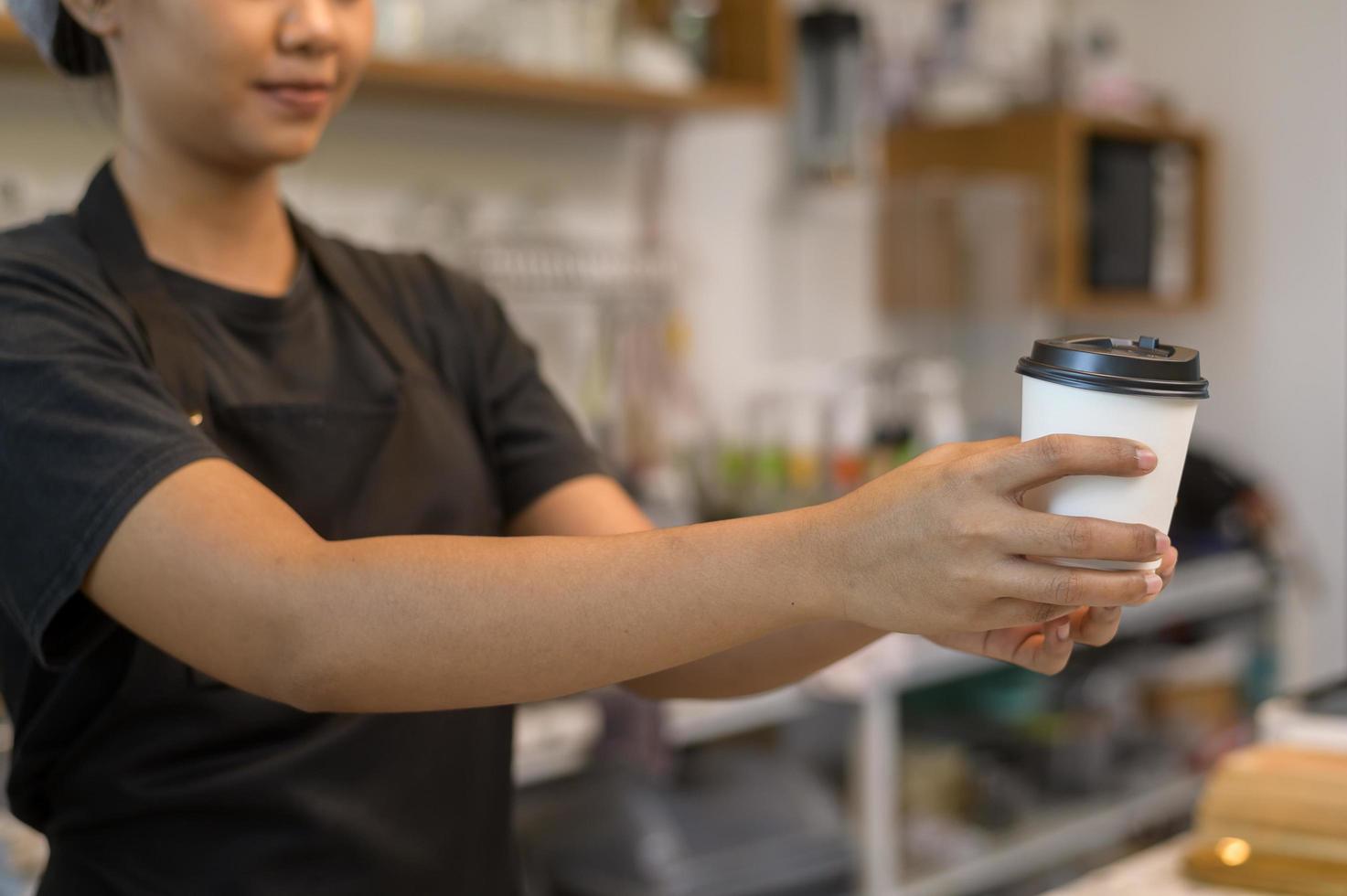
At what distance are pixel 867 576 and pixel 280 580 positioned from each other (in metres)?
0.31

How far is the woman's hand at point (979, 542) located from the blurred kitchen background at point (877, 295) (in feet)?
4.26

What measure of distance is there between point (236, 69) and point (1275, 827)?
104 centimetres

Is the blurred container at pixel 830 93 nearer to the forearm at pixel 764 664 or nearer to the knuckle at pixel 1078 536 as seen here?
the forearm at pixel 764 664

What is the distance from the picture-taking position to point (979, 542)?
0.68m

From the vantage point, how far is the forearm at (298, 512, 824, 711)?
0.76 m

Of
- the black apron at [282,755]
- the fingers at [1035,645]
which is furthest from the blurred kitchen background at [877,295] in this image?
the fingers at [1035,645]

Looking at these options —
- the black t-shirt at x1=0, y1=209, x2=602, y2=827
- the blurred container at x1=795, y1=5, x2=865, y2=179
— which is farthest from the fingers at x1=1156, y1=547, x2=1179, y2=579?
the blurred container at x1=795, y1=5, x2=865, y2=179

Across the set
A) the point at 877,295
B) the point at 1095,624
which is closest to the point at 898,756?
the point at 877,295

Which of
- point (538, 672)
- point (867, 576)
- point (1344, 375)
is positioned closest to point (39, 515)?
point (538, 672)

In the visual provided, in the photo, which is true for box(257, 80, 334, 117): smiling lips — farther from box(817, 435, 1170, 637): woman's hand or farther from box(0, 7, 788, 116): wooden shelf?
box(0, 7, 788, 116): wooden shelf

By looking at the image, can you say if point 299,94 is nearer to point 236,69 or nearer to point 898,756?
point 236,69

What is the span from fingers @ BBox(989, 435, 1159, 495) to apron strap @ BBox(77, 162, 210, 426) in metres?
0.59

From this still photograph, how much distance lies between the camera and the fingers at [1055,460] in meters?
0.68

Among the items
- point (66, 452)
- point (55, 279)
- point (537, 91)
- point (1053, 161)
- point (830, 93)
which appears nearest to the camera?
point (66, 452)
